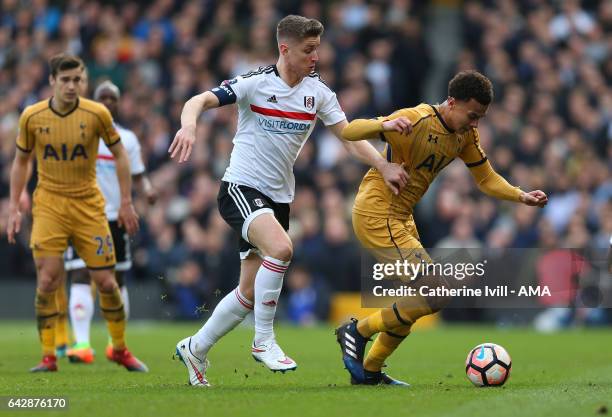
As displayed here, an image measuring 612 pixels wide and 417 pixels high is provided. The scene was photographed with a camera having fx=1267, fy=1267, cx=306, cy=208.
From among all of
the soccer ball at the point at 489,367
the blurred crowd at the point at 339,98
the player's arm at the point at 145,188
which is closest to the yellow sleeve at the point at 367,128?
the soccer ball at the point at 489,367

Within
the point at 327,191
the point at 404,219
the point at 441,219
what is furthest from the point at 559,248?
the point at 404,219

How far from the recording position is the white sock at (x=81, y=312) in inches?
520

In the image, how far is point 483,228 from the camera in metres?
20.8

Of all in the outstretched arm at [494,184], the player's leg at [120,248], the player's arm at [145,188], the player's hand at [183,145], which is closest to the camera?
the player's hand at [183,145]

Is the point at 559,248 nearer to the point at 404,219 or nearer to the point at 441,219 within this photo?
the point at 441,219

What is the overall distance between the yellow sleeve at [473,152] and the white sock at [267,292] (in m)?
1.84

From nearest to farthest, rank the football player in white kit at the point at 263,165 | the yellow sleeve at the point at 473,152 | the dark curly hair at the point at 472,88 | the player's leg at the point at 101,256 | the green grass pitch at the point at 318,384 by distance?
1. the green grass pitch at the point at 318,384
2. the football player in white kit at the point at 263,165
3. the dark curly hair at the point at 472,88
4. the yellow sleeve at the point at 473,152
5. the player's leg at the point at 101,256

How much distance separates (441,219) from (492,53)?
3.84 m

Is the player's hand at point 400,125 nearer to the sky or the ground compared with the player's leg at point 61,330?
nearer to the sky

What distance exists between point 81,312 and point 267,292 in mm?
4328

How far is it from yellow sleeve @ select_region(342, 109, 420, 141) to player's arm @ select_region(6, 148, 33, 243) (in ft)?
10.6

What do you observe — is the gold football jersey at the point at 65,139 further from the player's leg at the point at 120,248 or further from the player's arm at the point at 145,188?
the player's leg at the point at 120,248

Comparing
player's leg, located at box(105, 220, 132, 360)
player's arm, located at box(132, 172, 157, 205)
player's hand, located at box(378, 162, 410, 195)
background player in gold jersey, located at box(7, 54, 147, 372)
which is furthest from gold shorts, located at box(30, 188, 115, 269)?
player's hand, located at box(378, 162, 410, 195)

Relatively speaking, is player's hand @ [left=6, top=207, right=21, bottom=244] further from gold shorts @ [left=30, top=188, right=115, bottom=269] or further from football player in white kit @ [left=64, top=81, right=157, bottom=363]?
football player in white kit @ [left=64, top=81, right=157, bottom=363]
